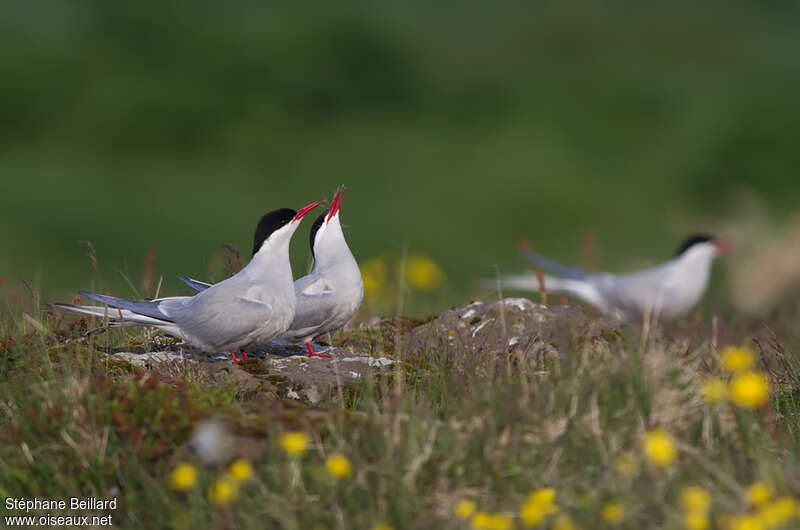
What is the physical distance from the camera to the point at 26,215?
13359mm

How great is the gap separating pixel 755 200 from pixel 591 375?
1038 cm

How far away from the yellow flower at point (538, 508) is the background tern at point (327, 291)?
6.06ft

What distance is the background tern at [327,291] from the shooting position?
449 cm


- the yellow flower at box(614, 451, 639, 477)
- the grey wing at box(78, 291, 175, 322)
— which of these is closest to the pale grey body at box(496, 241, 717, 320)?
the grey wing at box(78, 291, 175, 322)

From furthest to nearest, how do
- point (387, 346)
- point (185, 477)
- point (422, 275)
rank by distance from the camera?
point (422, 275)
point (387, 346)
point (185, 477)

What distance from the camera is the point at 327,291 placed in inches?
178

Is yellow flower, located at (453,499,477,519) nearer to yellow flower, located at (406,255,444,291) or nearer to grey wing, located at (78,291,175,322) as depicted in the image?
grey wing, located at (78,291,175,322)

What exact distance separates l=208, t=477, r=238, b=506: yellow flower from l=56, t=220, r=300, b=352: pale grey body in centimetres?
120

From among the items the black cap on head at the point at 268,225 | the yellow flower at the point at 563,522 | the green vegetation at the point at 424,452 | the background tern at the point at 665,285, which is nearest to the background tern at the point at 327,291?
the black cap on head at the point at 268,225

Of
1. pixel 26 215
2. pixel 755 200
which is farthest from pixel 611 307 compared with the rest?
pixel 26 215

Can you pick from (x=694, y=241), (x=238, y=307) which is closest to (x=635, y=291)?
(x=694, y=241)

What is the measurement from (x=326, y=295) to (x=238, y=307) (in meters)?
0.53

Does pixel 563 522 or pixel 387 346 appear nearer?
pixel 563 522

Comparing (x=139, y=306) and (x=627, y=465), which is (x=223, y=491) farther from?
(x=139, y=306)
